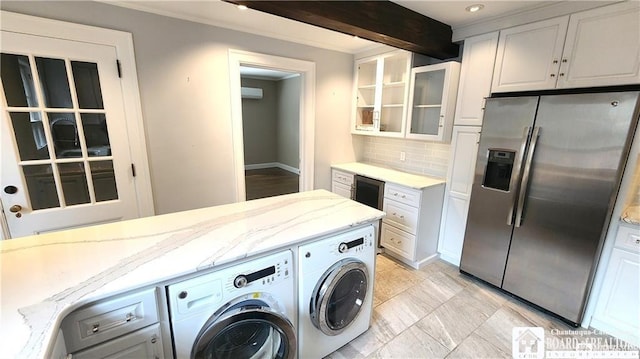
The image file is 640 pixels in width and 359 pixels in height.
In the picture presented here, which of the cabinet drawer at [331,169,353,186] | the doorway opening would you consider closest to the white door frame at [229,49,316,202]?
the cabinet drawer at [331,169,353,186]

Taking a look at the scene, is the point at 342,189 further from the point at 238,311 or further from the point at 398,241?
the point at 238,311

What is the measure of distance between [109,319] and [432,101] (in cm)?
302

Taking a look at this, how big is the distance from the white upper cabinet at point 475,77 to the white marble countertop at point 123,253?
1540 mm

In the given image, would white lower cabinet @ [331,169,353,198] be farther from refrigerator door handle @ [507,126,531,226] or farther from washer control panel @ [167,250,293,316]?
washer control panel @ [167,250,293,316]

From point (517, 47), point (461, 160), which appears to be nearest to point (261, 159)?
point (461, 160)

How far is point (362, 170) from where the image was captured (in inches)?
131

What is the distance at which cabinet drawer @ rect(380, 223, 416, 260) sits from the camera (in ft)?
9.08

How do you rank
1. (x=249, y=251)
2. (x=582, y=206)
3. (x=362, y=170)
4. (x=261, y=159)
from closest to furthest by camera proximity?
(x=249, y=251), (x=582, y=206), (x=362, y=170), (x=261, y=159)

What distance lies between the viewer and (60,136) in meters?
2.02

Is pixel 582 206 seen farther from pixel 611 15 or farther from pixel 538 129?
pixel 611 15

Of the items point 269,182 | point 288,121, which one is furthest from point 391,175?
point 288,121

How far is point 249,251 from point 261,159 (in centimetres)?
651

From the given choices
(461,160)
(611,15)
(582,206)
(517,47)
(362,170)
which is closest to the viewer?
(611,15)

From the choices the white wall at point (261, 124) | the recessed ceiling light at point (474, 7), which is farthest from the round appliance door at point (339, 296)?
the white wall at point (261, 124)
